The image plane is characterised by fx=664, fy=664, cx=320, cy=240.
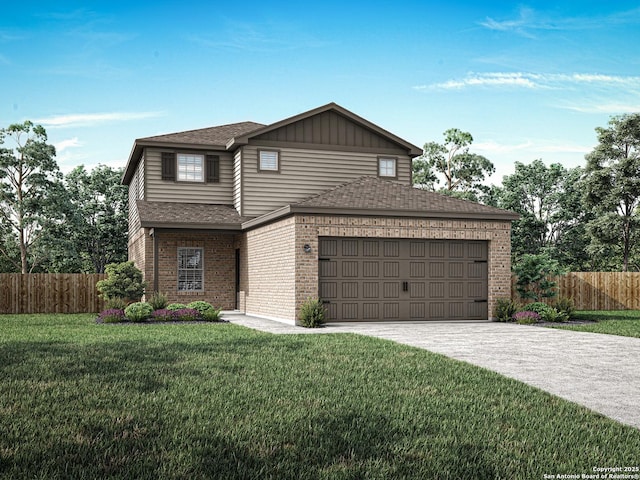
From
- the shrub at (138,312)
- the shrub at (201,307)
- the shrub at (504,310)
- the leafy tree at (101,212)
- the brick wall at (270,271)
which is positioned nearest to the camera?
the shrub at (138,312)

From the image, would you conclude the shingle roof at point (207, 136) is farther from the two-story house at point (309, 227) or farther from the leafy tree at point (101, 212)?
the leafy tree at point (101, 212)

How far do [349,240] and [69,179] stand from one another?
26.4m

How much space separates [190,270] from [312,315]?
857cm

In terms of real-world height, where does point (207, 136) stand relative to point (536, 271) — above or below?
above

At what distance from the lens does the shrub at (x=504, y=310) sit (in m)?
18.9

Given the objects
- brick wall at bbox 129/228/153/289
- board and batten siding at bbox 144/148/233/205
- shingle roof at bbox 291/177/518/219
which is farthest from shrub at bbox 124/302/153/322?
board and batten siding at bbox 144/148/233/205

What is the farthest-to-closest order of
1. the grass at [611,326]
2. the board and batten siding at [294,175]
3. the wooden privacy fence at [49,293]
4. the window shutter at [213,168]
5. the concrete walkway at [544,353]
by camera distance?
the window shutter at [213,168] < the wooden privacy fence at [49,293] < the board and batten siding at [294,175] < the grass at [611,326] < the concrete walkway at [544,353]

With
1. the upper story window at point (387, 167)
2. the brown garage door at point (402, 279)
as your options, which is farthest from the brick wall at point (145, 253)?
the upper story window at point (387, 167)

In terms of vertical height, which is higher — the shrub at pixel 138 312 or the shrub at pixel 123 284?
the shrub at pixel 123 284

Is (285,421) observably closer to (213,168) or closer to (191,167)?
(213,168)

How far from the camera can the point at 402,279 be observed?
18.4m

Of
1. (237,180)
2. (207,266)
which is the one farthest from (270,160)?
(207,266)

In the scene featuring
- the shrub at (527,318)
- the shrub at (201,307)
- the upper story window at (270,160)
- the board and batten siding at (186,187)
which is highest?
the upper story window at (270,160)

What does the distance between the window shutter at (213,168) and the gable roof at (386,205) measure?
4418mm
